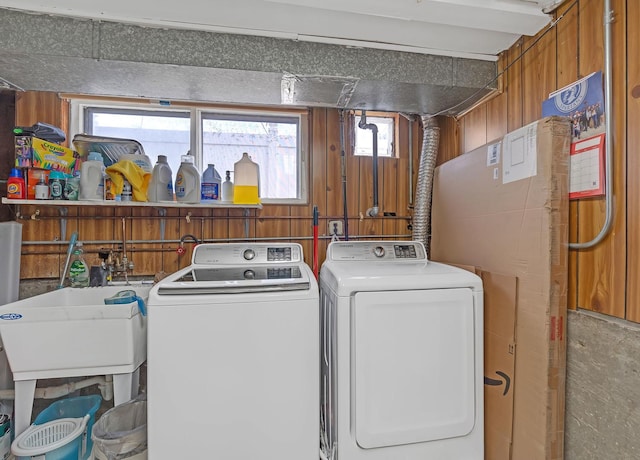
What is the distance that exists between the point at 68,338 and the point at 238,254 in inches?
35.0

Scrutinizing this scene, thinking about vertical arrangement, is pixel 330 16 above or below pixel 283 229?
above

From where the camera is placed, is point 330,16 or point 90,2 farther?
point 330,16

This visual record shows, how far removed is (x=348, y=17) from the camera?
1.58 m

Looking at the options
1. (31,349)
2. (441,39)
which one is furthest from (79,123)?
(441,39)

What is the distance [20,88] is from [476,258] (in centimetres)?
290

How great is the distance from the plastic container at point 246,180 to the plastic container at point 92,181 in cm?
84

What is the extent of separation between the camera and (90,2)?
4.81ft

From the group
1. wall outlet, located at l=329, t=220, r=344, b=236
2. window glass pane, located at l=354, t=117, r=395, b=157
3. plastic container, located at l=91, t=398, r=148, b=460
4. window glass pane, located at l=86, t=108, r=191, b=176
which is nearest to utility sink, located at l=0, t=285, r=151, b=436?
plastic container, located at l=91, t=398, r=148, b=460

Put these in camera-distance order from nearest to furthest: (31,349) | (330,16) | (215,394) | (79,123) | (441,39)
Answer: (215,394) → (31,349) → (330,16) → (441,39) → (79,123)

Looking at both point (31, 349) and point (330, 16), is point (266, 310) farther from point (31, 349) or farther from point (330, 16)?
point (330, 16)

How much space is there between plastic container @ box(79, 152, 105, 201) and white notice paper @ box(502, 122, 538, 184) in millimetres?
2403

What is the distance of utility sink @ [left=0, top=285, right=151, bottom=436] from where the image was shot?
1.44m

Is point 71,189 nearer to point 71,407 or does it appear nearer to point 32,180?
point 32,180

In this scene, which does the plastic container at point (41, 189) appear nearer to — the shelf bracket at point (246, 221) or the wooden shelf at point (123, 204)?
the wooden shelf at point (123, 204)
